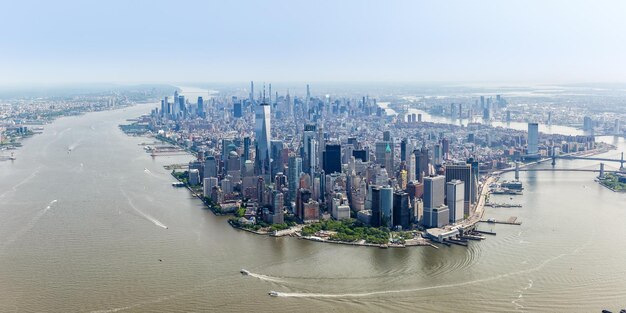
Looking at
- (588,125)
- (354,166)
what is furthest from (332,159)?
(588,125)

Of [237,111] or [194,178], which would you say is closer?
[194,178]

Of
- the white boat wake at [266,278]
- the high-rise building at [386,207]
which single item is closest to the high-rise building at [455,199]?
the high-rise building at [386,207]

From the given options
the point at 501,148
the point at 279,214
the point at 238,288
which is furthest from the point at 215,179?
the point at 501,148

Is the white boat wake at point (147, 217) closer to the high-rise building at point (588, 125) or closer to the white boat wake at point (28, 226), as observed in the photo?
the white boat wake at point (28, 226)

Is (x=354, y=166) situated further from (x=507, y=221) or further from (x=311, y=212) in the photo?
(x=507, y=221)

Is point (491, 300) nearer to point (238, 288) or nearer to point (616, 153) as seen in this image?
point (238, 288)

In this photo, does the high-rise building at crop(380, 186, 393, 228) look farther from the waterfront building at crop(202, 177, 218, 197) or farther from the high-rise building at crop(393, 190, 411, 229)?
the waterfront building at crop(202, 177, 218, 197)
